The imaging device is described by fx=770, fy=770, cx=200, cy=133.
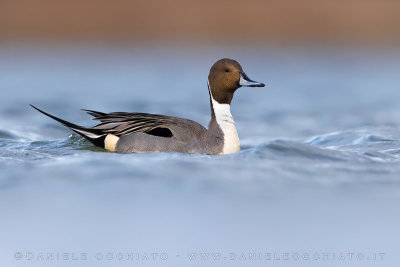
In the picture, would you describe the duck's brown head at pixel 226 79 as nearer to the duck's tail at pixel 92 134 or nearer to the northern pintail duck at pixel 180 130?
the northern pintail duck at pixel 180 130

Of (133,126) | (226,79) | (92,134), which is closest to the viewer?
(133,126)

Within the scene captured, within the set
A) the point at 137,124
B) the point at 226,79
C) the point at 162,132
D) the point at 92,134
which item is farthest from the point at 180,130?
the point at 92,134

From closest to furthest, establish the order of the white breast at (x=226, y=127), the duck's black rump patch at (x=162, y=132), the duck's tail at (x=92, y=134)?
the duck's black rump patch at (x=162, y=132)
the white breast at (x=226, y=127)
the duck's tail at (x=92, y=134)

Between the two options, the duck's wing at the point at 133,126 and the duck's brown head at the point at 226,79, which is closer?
the duck's wing at the point at 133,126

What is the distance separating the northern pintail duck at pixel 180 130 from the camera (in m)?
6.82

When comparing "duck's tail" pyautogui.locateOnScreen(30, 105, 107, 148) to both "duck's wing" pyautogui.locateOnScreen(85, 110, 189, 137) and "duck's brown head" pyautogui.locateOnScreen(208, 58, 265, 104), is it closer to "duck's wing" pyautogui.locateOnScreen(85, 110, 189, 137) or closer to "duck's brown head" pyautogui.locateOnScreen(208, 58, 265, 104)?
"duck's wing" pyautogui.locateOnScreen(85, 110, 189, 137)

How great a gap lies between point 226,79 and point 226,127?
1.46 feet

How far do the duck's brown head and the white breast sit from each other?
64 mm

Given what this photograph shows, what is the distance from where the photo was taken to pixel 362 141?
8.32 m

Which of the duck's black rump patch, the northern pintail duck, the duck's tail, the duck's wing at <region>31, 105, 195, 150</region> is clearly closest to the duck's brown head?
the northern pintail duck

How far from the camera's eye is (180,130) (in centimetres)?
681

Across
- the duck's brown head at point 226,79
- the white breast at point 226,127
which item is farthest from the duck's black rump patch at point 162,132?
the duck's brown head at point 226,79

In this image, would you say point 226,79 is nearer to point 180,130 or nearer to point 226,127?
point 226,127

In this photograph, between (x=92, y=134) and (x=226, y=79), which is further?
(x=92, y=134)
